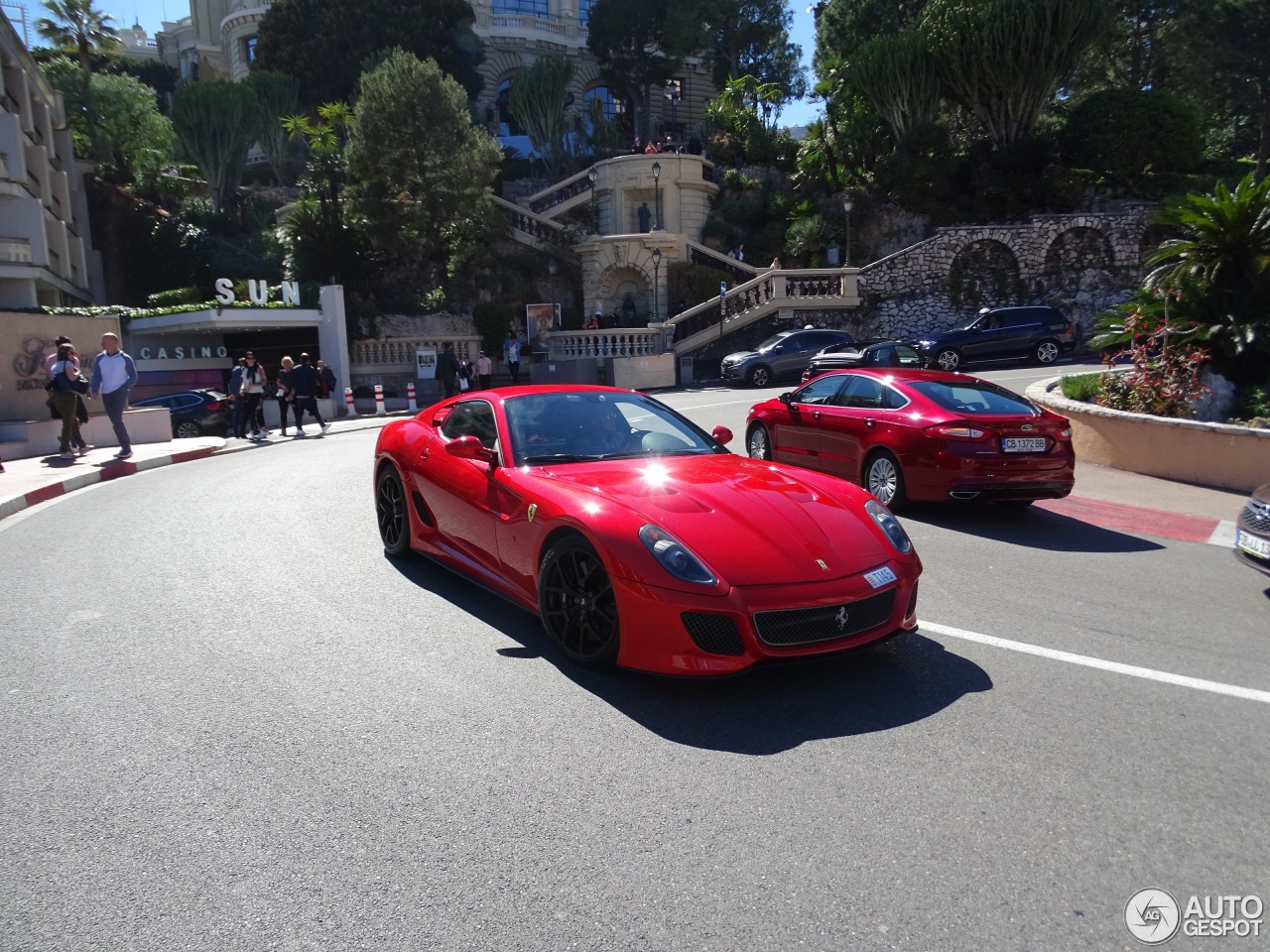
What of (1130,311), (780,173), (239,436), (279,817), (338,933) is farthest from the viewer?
(780,173)

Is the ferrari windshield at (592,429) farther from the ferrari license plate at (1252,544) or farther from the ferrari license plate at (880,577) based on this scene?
the ferrari license plate at (1252,544)

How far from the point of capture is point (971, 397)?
9352 millimetres

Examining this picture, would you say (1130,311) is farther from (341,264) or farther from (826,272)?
(341,264)

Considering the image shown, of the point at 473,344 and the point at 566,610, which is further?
the point at 473,344

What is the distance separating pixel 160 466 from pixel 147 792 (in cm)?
1262

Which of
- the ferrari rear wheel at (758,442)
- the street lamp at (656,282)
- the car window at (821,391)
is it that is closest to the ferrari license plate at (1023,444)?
the car window at (821,391)

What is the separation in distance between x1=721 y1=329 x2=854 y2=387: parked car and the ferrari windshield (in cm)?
Result: 2080

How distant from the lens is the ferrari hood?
4.56 metres

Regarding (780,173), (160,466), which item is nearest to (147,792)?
(160,466)

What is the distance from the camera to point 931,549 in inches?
311

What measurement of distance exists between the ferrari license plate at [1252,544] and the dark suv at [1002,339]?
20.6 m

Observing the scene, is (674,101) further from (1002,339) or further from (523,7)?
(1002,339)

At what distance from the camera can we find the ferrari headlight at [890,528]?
5105 millimetres

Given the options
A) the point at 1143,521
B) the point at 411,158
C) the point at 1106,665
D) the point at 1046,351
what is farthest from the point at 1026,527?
the point at 411,158
